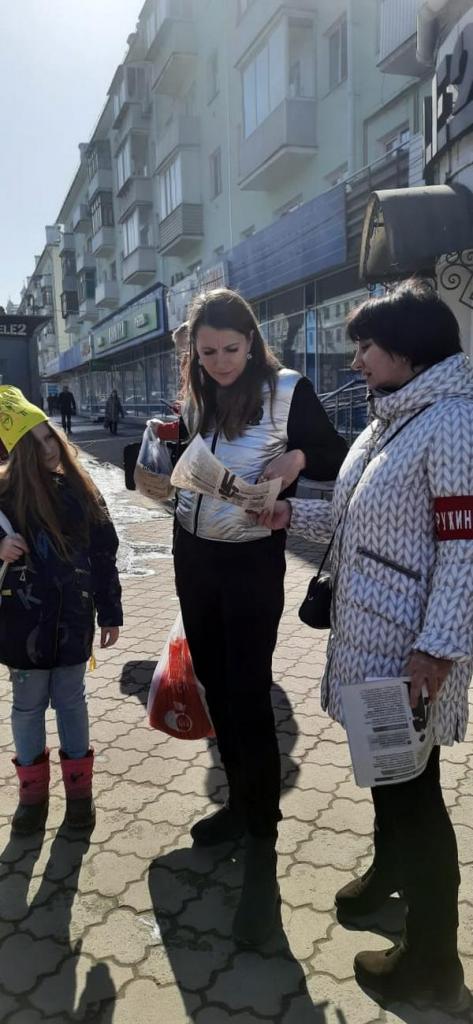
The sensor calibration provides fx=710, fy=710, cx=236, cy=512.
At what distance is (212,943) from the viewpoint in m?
2.16

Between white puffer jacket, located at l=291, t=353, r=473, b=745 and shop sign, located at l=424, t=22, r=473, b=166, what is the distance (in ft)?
18.6

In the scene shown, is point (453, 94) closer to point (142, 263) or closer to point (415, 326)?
point (415, 326)

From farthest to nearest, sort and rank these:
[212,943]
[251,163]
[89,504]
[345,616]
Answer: [251,163] < [89,504] < [212,943] < [345,616]

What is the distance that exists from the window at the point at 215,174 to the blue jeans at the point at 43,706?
806 inches

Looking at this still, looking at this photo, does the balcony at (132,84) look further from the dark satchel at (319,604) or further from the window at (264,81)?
the dark satchel at (319,604)

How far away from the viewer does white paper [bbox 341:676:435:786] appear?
1.67m

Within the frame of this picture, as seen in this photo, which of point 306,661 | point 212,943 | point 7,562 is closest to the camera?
point 212,943

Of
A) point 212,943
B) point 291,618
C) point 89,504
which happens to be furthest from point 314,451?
point 291,618

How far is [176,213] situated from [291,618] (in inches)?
759

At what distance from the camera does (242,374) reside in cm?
223

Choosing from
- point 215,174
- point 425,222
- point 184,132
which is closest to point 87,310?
point 184,132

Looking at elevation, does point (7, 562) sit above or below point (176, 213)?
below

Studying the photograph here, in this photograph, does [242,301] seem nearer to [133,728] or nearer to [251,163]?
[133,728]

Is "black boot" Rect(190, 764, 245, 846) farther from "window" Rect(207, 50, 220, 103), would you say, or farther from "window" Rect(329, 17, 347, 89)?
"window" Rect(207, 50, 220, 103)
